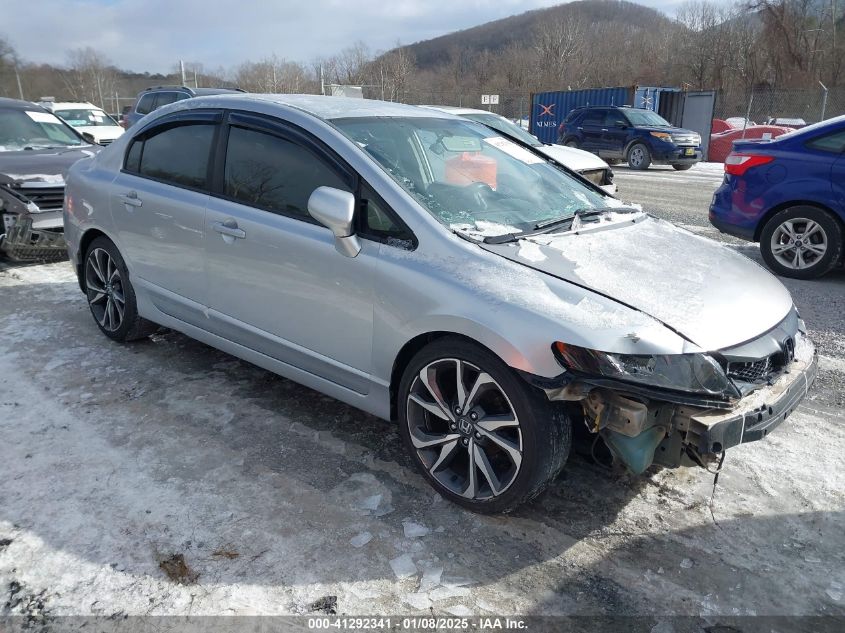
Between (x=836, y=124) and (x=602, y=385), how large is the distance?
17.7 feet

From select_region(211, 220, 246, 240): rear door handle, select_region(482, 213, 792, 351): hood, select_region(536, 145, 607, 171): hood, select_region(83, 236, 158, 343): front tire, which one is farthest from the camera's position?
select_region(536, 145, 607, 171): hood

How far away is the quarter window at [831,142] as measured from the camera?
20.1 feet

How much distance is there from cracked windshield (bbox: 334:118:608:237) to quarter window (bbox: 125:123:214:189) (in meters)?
1.01

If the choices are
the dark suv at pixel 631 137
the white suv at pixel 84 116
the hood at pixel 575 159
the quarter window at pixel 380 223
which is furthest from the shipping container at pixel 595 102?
the quarter window at pixel 380 223

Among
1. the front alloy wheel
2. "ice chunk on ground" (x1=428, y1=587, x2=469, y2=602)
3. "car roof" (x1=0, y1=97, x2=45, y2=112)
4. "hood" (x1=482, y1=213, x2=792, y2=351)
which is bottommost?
"ice chunk on ground" (x1=428, y1=587, x2=469, y2=602)

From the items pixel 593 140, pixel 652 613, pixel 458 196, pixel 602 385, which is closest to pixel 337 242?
pixel 458 196

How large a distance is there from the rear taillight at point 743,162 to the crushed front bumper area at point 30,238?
694 centimetres

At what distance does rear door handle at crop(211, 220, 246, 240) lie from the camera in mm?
3529

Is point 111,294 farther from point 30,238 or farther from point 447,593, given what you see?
point 447,593

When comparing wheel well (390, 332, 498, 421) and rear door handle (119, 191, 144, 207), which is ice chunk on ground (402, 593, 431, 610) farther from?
rear door handle (119, 191, 144, 207)

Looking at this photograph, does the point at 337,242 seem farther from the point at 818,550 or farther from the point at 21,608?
the point at 818,550

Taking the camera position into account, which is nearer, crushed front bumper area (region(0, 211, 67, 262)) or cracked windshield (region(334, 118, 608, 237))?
cracked windshield (region(334, 118, 608, 237))

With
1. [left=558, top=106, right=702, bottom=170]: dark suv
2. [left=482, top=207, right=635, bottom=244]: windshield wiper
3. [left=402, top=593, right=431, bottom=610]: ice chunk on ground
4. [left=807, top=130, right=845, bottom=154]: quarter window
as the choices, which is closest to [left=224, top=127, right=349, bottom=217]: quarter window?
[left=482, top=207, right=635, bottom=244]: windshield wiper

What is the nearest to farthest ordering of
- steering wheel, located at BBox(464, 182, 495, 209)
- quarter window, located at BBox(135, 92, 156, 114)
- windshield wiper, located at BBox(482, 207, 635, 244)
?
1. windshield wiper, located at BBox(482, 207, 635, 244)
2. steering wheel, located at BBox(464, 182, 495, 209)
3. quarter window, located at BBox(135, 92, 156, 114)
